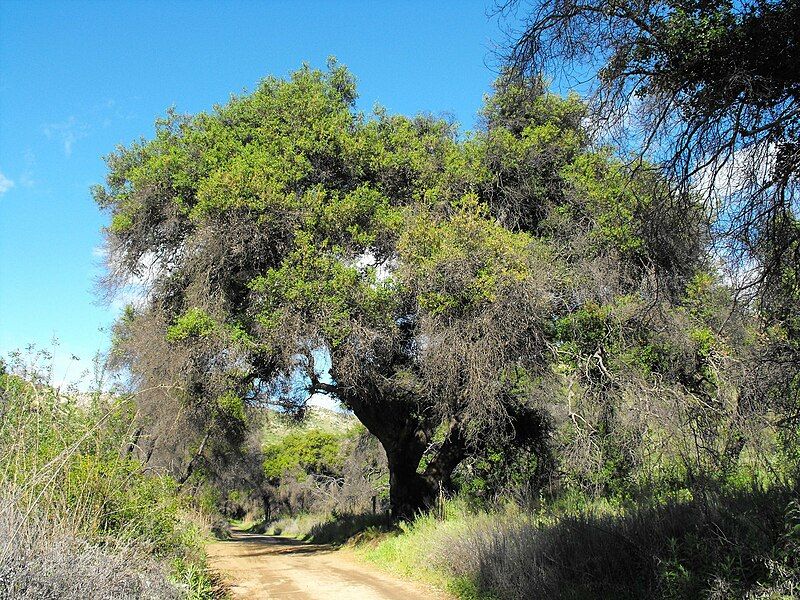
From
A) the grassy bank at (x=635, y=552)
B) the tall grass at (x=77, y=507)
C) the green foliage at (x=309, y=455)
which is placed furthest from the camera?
the green foliage at (x=309, y=455)

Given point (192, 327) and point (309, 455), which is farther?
point (309, 455)

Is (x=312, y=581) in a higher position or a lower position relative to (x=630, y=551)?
lower

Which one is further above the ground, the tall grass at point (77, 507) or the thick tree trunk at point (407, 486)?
the tall grass at point (77, 507)

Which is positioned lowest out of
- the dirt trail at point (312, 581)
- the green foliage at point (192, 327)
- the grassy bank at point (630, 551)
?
the dirt trail at point (312, 581)

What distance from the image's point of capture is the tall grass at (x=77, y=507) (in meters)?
4.71

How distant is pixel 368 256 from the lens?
46.6ft

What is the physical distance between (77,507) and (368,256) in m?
9.10

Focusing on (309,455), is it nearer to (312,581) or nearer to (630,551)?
(312,581)

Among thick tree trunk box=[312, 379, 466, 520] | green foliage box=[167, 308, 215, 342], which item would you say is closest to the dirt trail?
thick tree trunk box=[312, 379, 466, 520]

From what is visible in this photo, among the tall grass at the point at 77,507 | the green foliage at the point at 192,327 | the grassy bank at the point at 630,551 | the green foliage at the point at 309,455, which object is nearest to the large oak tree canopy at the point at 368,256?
the green foliage at the point at 192,327

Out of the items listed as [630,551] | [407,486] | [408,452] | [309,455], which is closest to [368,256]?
[408,452]

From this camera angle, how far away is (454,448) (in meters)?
17.1

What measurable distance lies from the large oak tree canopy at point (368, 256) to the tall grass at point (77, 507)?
4.96m

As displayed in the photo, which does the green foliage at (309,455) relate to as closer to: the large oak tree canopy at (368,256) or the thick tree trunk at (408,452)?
the thick tree trunk at (408,452)
